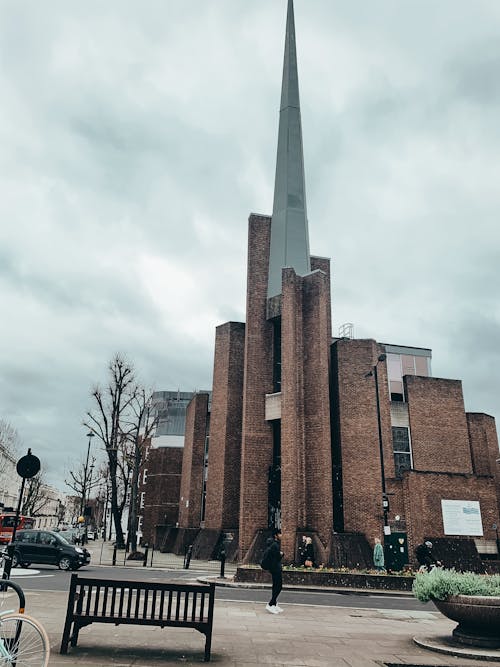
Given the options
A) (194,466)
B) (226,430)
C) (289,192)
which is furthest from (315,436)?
(289,192)

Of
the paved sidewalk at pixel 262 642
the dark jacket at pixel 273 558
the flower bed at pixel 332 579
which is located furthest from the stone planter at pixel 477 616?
the flower bed at pixel 332 579

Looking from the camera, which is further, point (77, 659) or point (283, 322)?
point (283, 322)

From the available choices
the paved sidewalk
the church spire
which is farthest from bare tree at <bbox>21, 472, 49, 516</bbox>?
the paved sidewalk

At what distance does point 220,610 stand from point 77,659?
554 centimetres

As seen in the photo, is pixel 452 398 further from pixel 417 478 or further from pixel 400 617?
pixel 400 617

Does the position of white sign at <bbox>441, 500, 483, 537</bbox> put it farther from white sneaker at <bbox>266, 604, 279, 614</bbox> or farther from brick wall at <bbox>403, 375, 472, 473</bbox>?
white sneaker at <bbox>266, 604, 279, 614</bbox>

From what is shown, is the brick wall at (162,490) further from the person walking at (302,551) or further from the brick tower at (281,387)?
the person walking at (302,551)

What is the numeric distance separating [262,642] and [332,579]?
11.9 metres

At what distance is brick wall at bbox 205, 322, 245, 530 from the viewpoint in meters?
31.2

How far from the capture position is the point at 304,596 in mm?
15672

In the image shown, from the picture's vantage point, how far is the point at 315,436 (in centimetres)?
2592

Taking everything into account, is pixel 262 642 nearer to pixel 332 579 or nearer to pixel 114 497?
pixel 332 579

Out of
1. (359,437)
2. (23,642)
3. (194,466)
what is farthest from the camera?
(194,466)

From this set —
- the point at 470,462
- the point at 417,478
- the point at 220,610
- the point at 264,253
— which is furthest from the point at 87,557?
the point at 470,462
